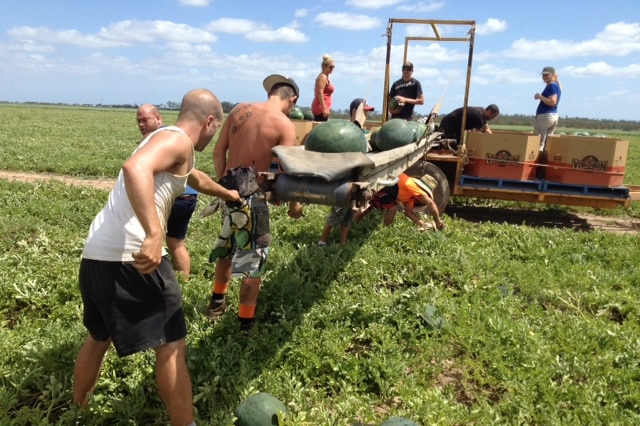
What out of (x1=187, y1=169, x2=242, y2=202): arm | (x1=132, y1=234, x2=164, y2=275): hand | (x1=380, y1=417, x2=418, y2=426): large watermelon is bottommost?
(x1=380, y1=417, x2=418, y2=426): large watermelon

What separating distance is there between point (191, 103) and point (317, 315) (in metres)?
2.31

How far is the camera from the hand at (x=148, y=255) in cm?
235

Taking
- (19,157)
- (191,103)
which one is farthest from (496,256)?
(19,157)

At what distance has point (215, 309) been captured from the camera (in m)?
4.35

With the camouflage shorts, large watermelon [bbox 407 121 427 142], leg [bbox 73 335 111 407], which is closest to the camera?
leg [bbox 73 335 111 407]

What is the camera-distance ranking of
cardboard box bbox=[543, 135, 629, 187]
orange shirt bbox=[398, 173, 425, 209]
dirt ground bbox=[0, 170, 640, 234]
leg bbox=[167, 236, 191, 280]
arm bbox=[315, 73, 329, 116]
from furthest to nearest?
dirt ground bbox=[0, 170, 640, 234] < arm bbox=[315, 73, 329, 116] < cardboard box bbox=[543, 135, 629, 187] < orange shirt bbox=[398, 173, 425, 209] < leg bbox=[167, 236, 191, 280]

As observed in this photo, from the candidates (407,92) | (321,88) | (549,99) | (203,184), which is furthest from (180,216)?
(549,99)

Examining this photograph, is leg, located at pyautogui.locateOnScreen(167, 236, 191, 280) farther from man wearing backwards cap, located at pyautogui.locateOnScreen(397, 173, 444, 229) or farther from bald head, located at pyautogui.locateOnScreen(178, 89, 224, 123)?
man wearing backwards cap, located at pyautogui.locateOnScreen(397, 173, 444, 229)

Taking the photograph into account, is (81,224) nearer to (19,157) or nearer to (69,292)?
(69,292)

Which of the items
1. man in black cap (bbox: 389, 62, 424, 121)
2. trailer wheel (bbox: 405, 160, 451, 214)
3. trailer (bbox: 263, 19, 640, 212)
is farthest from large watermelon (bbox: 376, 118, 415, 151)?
man in black cap (bbox: 389, 62, 424, 121)

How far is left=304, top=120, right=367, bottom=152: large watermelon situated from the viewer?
3.58m

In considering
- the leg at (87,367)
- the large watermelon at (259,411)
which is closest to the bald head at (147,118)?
the leg at (87,367)

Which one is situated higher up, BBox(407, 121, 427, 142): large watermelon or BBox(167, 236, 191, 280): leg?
BBox(407, 121, 427, 142): large watermelon

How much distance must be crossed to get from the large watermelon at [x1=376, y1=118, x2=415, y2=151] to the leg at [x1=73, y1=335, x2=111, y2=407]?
3618 millimetres
